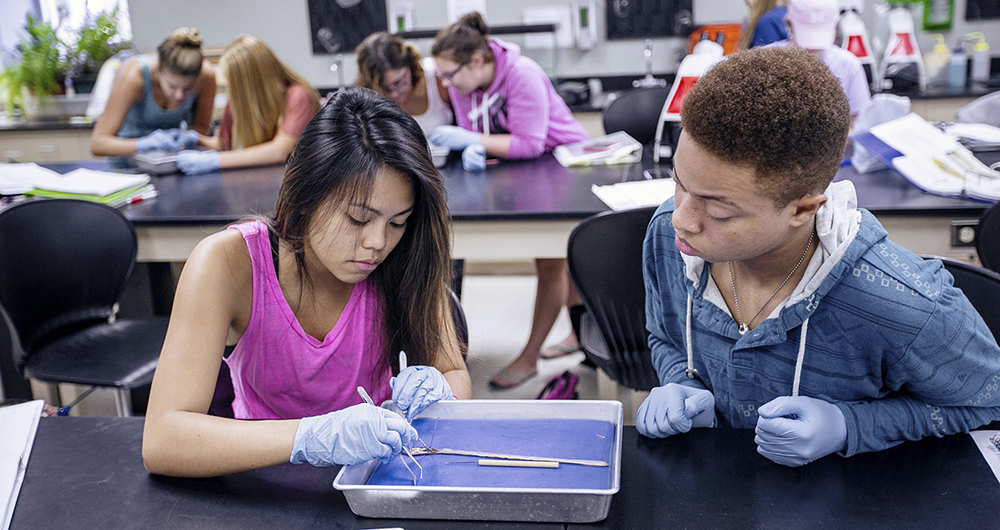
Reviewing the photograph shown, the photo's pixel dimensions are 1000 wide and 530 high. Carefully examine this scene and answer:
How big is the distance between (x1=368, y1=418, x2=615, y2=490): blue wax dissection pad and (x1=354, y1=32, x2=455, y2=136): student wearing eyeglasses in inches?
67.5

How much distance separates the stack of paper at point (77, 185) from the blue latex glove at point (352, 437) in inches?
64.7

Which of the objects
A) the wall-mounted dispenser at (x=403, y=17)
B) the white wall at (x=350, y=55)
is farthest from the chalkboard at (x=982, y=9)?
the wall-mounted dispenser at (x=403, y=17)

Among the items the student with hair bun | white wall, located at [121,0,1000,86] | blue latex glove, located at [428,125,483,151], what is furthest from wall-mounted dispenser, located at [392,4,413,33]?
blue latex glove, located at [428,125,483,151]

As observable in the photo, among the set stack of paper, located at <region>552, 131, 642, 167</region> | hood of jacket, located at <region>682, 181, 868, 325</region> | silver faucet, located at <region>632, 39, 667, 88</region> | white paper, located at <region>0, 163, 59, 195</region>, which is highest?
silver faucet, located at <region>632, 39, 667, 88</region>

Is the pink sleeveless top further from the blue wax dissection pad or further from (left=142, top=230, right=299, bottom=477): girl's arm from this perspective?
the blue wax dissection pad

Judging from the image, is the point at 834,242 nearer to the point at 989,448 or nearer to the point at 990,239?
the point at 989,448

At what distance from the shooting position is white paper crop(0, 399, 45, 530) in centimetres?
89

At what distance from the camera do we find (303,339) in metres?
1.19

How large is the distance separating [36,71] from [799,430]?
4391 millimetres

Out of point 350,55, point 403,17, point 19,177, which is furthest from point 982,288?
point 350,55

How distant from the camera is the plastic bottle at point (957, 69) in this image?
11.6 feet

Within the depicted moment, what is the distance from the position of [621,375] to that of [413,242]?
2.17 feet

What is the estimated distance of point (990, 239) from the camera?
1505 millimetres

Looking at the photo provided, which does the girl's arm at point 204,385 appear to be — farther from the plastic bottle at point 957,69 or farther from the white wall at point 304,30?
the plastic bottle at point 957,69
